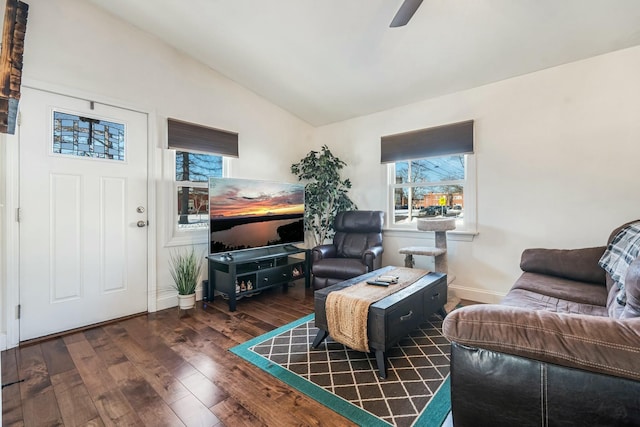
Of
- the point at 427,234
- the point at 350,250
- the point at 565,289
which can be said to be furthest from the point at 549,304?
the point at 350,250

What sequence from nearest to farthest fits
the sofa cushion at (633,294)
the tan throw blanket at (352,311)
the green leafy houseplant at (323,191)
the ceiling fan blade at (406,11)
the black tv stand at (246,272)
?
the sofa cushion at (633,294)
the ceiling fan blade at (406,11)
the tan throw blanket at (352,311)
the black tv stand at (246,272)
the green leafy houseplant at (323,191)

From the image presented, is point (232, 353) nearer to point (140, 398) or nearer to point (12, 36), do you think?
point (140, 398)

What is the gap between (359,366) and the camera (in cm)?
204

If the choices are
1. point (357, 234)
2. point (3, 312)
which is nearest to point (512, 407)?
point (357, 234)

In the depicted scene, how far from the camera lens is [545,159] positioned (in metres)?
2.95

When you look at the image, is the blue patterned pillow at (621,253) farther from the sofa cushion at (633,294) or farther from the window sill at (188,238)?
the window sill at (188,238)

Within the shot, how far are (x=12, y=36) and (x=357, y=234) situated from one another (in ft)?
11.4

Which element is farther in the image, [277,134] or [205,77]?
[277,134]

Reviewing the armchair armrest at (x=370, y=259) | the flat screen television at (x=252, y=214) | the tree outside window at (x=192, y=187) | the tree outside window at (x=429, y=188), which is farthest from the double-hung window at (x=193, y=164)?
the tree outside window at (x=429, y=188)

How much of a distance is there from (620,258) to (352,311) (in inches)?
68.6

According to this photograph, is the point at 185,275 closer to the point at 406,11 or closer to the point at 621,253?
the point at 406,11

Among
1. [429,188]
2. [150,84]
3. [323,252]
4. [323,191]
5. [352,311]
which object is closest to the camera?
[352,311]

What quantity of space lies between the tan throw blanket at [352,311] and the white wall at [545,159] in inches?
62.9

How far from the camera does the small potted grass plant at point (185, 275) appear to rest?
3.18 meters
